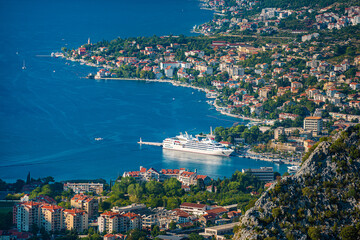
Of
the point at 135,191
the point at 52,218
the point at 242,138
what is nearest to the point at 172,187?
the point at 135,191

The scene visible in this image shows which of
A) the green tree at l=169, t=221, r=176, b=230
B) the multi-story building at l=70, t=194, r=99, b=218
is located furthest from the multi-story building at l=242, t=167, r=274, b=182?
the green tree at l=169, t=221, r=176, b=230

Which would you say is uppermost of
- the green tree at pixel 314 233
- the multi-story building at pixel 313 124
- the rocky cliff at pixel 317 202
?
the rocky cliff at pixel 317 202

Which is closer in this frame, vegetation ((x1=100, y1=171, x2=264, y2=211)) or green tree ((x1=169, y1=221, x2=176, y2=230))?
green tree ((x1=169, y1=221, x2=176, y2=230))

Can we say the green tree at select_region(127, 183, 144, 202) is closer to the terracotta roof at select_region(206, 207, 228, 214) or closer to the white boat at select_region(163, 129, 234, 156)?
the terracotta roof at select_region(206, 207, 228, 214)

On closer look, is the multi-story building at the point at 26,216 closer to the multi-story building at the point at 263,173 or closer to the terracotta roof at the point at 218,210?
the terracotta roof at the point at 218,210

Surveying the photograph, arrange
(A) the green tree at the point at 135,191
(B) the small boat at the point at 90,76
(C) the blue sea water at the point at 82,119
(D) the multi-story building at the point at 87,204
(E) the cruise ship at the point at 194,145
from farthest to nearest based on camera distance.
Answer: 1. (B) the small boat at the point at 90,76
2. (E) the cruise ship at the point at 194,145
3. (C) the blue sea water at the point at 82,119
4. (A) the green tree at the point at 135,191
5. (D) the multi-story building at the point at 87,204

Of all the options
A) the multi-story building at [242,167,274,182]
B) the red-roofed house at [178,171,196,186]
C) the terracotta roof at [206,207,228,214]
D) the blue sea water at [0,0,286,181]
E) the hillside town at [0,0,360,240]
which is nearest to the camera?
the hillside town at [0,0,360,240]

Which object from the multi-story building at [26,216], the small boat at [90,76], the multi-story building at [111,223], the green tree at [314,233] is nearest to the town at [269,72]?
the small boat at [90,76]
